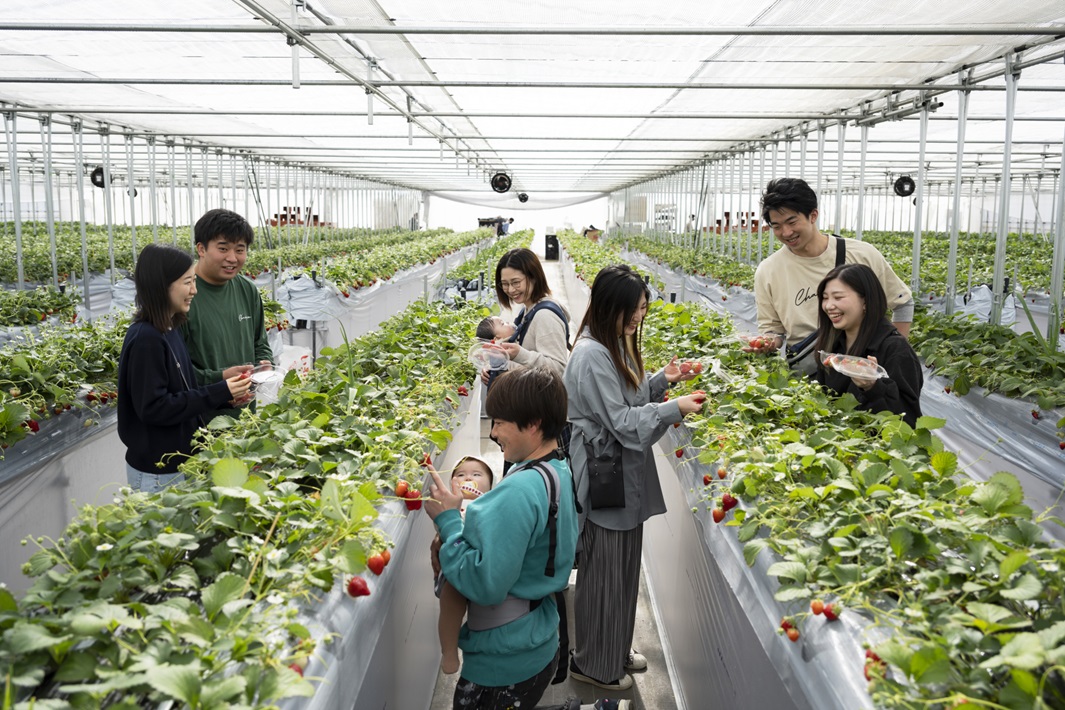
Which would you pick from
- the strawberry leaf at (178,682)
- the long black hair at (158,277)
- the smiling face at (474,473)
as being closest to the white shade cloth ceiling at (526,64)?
the long black hair at (158,277)

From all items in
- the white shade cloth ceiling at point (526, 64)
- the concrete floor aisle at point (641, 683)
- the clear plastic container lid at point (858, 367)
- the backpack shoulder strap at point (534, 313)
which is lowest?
the concrete floor aisle at point (641, 683)

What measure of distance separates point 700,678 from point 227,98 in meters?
8.21

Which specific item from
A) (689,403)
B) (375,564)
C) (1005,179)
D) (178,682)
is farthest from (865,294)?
(1005,179)

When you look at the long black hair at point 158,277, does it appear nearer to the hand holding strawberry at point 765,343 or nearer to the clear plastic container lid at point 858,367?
the clear plastic container lid at point 858,367

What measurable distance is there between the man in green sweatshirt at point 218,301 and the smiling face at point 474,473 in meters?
1.32

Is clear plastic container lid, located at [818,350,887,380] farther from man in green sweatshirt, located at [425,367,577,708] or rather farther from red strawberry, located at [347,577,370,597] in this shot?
red strawberry, located at [347,577,370,597]

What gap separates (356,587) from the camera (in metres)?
1.86

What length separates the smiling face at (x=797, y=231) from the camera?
12.5 feet

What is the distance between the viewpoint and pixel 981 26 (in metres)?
5.05

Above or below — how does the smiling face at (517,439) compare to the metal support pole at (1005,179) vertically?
below

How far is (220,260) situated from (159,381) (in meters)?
0.78

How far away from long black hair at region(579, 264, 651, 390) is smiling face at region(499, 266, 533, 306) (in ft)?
3.73

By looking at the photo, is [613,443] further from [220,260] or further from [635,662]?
[220,260]

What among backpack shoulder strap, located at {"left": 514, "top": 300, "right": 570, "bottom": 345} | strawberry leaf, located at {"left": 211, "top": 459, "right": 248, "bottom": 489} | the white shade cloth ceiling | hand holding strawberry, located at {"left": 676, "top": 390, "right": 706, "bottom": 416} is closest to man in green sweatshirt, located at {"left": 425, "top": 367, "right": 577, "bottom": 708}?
strawberry leaf, located at {"left": 211, "top": 459, "right": 248, "bottom": 489}
